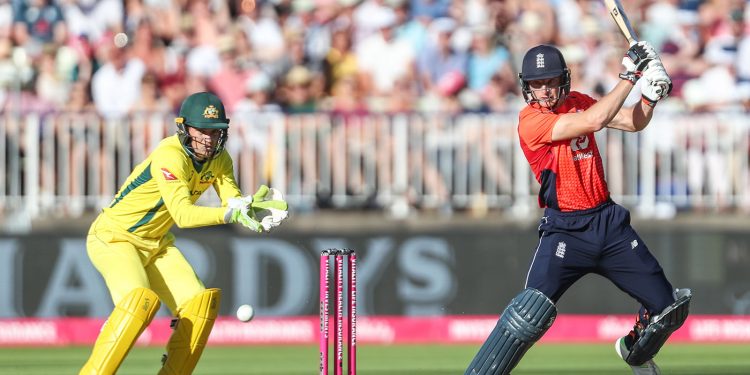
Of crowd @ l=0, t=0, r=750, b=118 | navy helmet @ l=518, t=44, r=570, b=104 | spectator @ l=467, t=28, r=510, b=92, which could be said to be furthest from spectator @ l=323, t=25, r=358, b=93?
navy helmet @ l=518, t=44, r=570, b=104

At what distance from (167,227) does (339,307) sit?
1.18 meters

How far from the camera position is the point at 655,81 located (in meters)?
6.92

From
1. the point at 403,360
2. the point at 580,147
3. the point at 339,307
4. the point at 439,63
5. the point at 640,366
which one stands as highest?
the point at 439,63

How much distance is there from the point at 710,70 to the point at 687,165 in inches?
48.2

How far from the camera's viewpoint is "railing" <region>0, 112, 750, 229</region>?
481 inches

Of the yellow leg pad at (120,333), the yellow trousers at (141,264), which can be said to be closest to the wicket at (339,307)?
the yellow trousers at (141,264)

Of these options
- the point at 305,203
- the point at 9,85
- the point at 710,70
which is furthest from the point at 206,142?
the point at 710,70

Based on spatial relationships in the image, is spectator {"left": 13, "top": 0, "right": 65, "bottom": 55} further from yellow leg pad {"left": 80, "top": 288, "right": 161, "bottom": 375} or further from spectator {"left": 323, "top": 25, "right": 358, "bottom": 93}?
yellow leg pad {"left": 80, "top": 288, "right": 161, "bottom": 375}

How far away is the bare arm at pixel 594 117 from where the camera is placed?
684cm

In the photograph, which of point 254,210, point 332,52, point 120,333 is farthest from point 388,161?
point 120,333

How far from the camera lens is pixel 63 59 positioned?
12883 millimetres

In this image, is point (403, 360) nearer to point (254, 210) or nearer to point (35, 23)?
point (254, 210)

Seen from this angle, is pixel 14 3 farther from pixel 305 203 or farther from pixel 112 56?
pixel 305 203

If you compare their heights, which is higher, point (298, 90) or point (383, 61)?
point (383, 61)
